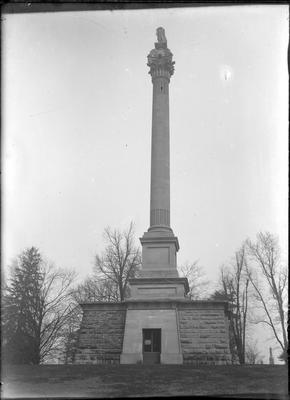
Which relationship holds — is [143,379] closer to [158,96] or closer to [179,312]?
[179,312]

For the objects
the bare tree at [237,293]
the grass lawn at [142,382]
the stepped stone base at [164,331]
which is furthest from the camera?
the bare tree at [237,293]

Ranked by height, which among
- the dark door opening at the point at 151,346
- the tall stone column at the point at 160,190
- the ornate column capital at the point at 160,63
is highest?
the ornate column capital at the point at 160,63

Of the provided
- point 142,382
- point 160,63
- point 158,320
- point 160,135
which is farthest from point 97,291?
point 142,382

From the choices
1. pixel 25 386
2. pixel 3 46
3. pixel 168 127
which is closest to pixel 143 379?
pixel 25 386

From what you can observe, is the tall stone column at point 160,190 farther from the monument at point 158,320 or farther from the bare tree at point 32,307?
the bare tree at point 32,307

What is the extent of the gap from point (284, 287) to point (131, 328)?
1170cm

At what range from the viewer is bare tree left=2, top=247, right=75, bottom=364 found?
27.4 meters

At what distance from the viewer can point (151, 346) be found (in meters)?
20.3

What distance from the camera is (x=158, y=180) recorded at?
2347cm

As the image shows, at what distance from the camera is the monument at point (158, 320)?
1970 cm

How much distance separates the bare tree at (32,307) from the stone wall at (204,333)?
11440mm

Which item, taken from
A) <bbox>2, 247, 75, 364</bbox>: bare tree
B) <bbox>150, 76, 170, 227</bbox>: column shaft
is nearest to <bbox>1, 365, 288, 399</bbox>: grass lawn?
<bbox>150, 76, 170, 227</bbox>: column shaft

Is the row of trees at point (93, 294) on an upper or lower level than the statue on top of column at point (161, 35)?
lower

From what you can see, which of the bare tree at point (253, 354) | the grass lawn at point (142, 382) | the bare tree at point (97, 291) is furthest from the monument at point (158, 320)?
the bare tree at point (253, 354)
